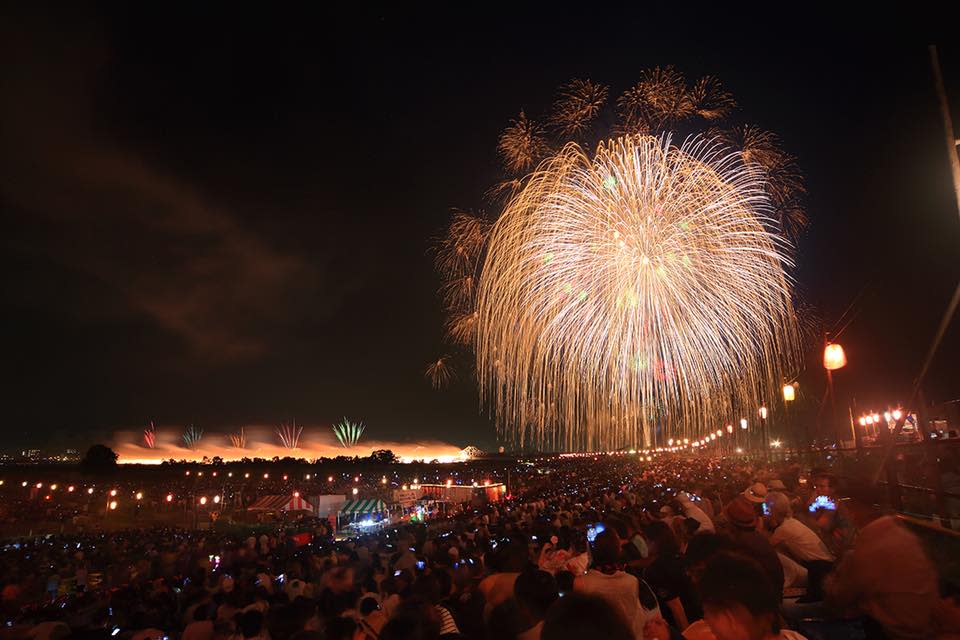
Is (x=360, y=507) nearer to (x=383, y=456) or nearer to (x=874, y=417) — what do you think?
(x=874, y=417)

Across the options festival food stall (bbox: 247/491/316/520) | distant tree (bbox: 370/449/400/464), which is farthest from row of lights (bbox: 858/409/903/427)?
distant tree (bbox: 370/449/400/464)

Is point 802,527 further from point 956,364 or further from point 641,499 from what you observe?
point 956,364

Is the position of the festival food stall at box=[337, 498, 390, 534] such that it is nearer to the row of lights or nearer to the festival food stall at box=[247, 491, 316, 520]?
the festival food stall at box=[247, 491, 316, 520]

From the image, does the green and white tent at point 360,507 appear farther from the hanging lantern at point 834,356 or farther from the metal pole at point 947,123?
the metal pole at point 947,123

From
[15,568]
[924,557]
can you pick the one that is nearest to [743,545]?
[924,557]

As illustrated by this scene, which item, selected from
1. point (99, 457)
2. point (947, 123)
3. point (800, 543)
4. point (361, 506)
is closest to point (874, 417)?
point (361, 506)

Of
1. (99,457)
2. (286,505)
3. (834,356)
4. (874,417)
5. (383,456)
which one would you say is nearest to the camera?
(834,356)

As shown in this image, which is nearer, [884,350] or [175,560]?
[175,560]
